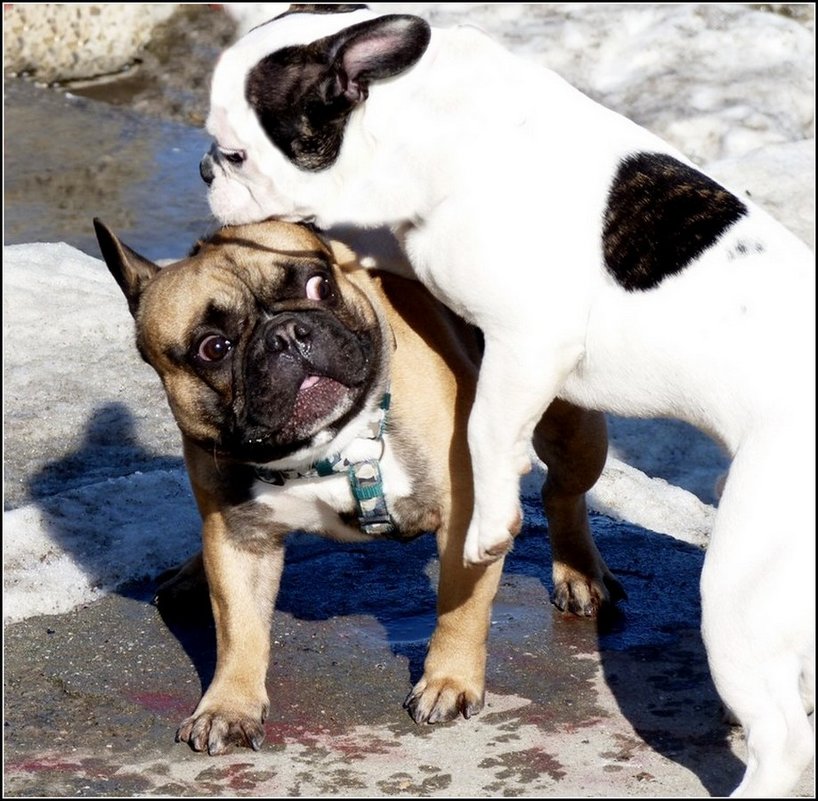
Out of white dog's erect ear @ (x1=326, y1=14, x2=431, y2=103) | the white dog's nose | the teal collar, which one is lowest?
the teal collar

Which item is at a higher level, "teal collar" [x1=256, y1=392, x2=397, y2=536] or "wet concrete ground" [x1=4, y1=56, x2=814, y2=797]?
"teal collar" [x1=256, y1=392, x2=397, y2=536]

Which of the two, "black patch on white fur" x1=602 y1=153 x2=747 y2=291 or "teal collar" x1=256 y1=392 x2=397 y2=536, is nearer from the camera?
"black patch on white fur" x1=602 y1=153 x2=747 y2=291

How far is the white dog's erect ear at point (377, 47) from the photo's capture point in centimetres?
385

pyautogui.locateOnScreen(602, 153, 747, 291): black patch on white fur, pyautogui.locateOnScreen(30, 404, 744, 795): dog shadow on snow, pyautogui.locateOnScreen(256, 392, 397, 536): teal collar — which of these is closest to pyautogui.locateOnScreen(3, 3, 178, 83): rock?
pyautogui.locateOnScreen(30, 404, 744, 795): dog shadow on snow

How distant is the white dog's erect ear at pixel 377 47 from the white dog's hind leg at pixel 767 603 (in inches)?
52.1

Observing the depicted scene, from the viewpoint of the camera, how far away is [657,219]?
3.88 metres

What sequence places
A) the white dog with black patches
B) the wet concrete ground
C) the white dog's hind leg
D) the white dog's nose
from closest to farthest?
the white dog's hind leg
the white dog with black patches
the wet concrete ground
the white dog's nose

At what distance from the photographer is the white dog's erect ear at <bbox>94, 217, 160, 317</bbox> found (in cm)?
433

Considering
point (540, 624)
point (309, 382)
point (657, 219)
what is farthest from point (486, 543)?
point (540, 624)

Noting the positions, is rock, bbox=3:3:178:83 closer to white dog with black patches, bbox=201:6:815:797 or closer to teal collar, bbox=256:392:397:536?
white dog with black patches, bbox=201:6:815:797

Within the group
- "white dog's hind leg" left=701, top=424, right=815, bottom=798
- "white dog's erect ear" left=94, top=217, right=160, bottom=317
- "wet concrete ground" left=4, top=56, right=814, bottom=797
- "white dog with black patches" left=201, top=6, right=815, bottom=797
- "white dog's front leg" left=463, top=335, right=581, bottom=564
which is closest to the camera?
"white dog's hind leg" left=701, top=424, right=815, bottom=798

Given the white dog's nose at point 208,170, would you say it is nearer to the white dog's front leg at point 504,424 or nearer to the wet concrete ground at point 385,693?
the white dog's front leg at point 504,424

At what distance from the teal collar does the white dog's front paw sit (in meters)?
0.33

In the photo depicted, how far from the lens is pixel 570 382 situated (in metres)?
4.02
